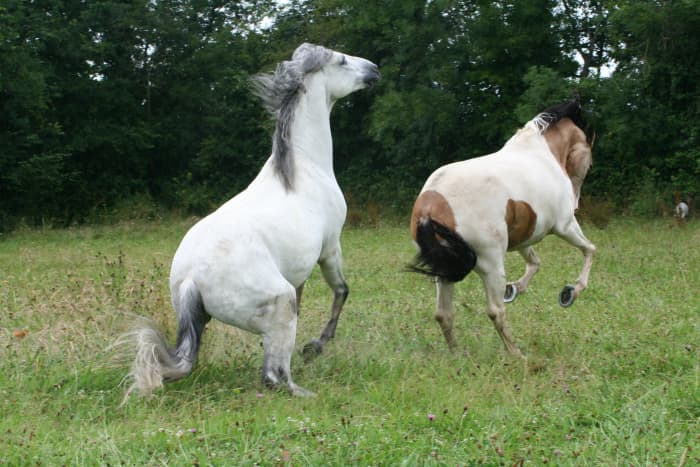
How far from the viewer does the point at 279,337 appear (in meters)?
4.36

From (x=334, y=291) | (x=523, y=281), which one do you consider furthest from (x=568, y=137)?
(x=334, y=291)

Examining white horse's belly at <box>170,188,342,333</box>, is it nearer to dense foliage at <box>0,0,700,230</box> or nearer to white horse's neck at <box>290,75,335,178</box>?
white horse's neck at <box>290,75,335,178</box>

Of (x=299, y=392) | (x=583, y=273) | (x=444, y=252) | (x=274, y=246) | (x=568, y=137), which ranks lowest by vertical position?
(x=299, y=392)

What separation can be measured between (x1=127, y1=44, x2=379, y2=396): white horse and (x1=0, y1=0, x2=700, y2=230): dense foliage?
41.6ft

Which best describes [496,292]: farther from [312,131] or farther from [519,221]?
[312,131]

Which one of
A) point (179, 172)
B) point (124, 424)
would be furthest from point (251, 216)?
point (179, 172)

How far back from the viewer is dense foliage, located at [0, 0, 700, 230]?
17.8 metres

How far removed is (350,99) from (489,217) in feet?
67.6

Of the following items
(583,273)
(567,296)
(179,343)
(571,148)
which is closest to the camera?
(179,343)

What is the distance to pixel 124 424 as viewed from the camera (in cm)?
389

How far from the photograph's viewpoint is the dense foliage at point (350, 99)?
701 inches

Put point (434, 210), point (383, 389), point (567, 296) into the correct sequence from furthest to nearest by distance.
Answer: point (567, 296) < point (434, 210) < point (383, 389)

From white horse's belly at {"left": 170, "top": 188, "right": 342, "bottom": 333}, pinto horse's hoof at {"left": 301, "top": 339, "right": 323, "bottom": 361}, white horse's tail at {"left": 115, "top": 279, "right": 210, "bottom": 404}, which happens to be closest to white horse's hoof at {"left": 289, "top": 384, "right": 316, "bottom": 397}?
white horse's belly at {"left": 170, "top": 188, "right": 342, "bottom": 333}

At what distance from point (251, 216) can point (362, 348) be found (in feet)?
4.93
